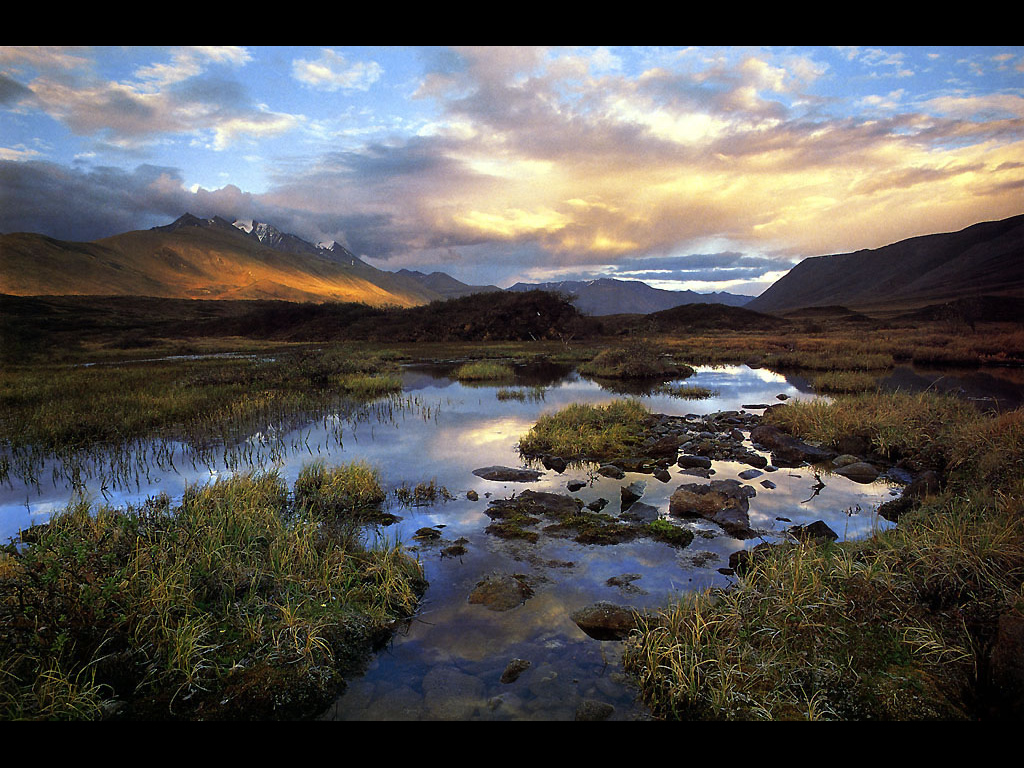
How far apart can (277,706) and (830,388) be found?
27.7m

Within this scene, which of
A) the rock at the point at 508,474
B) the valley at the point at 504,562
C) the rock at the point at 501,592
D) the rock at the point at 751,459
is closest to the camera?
the valley at the point at 504,562

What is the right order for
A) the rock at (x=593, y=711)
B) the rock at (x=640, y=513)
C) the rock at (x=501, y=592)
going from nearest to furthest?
1. the rock at (x=593, y=711)
2. the rock at (x=501, y=592)
3. the rock at (x=640, y=513)

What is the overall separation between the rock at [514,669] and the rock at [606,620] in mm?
1006

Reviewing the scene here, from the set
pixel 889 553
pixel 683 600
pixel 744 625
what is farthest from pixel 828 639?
pixel 889 553

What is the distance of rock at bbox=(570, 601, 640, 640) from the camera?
616 centimetres

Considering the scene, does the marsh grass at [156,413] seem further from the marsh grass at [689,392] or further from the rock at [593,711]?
the marsh grass at [689,392]

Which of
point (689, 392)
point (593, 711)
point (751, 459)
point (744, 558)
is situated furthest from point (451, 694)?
point (689, 392)

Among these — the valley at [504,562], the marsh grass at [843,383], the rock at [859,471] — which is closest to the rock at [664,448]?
the valley at [504,562]

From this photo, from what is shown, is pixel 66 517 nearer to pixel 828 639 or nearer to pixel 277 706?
pixel 277 706

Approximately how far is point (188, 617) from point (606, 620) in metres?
4.93

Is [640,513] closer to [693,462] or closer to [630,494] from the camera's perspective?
[630,494]

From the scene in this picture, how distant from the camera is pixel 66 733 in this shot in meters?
2.21

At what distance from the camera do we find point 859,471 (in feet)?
41.1

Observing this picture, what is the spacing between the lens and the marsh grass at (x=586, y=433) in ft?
47.3
